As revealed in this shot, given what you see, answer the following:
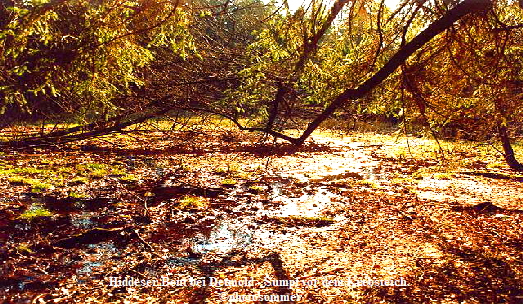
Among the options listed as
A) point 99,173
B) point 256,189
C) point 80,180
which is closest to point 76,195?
point 80,180

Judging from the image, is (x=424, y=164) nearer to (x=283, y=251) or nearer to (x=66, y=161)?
(x=283, y=251)

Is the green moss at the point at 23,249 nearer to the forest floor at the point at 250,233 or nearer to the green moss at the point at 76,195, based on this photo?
the forest floor at the point at 250,233

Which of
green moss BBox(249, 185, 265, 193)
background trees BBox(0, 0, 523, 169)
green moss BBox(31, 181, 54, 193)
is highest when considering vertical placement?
background trees BBox(0, 0, 523, 169)

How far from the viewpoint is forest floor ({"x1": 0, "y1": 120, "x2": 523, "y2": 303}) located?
527cm

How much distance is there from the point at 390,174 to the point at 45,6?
12135 millimetres

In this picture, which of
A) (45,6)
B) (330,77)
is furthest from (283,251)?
(45,6)

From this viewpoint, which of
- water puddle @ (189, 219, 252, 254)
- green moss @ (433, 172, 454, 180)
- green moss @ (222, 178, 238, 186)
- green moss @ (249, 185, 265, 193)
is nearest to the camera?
water puddle @ (189, 219, 252, 254)

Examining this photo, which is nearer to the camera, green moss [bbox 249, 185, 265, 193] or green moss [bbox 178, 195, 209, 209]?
green moss [bbox 178, 195, 209, 209]

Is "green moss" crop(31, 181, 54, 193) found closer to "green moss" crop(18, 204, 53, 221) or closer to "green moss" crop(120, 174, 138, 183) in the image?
"green moss" crop(18, 204, 53, 221)

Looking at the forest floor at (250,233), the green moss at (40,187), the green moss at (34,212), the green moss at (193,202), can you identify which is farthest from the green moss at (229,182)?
the green moss at (34,212)

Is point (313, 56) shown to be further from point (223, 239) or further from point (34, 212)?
point (34, 212)

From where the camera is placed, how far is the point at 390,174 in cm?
1397

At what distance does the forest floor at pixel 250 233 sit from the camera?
17.3 ft

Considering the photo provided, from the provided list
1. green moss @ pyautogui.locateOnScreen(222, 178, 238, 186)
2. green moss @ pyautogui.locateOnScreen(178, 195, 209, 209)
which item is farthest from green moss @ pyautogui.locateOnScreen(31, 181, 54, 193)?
green moss @ pyautogui.locateOnScreen(222, 178, 238, 186)
